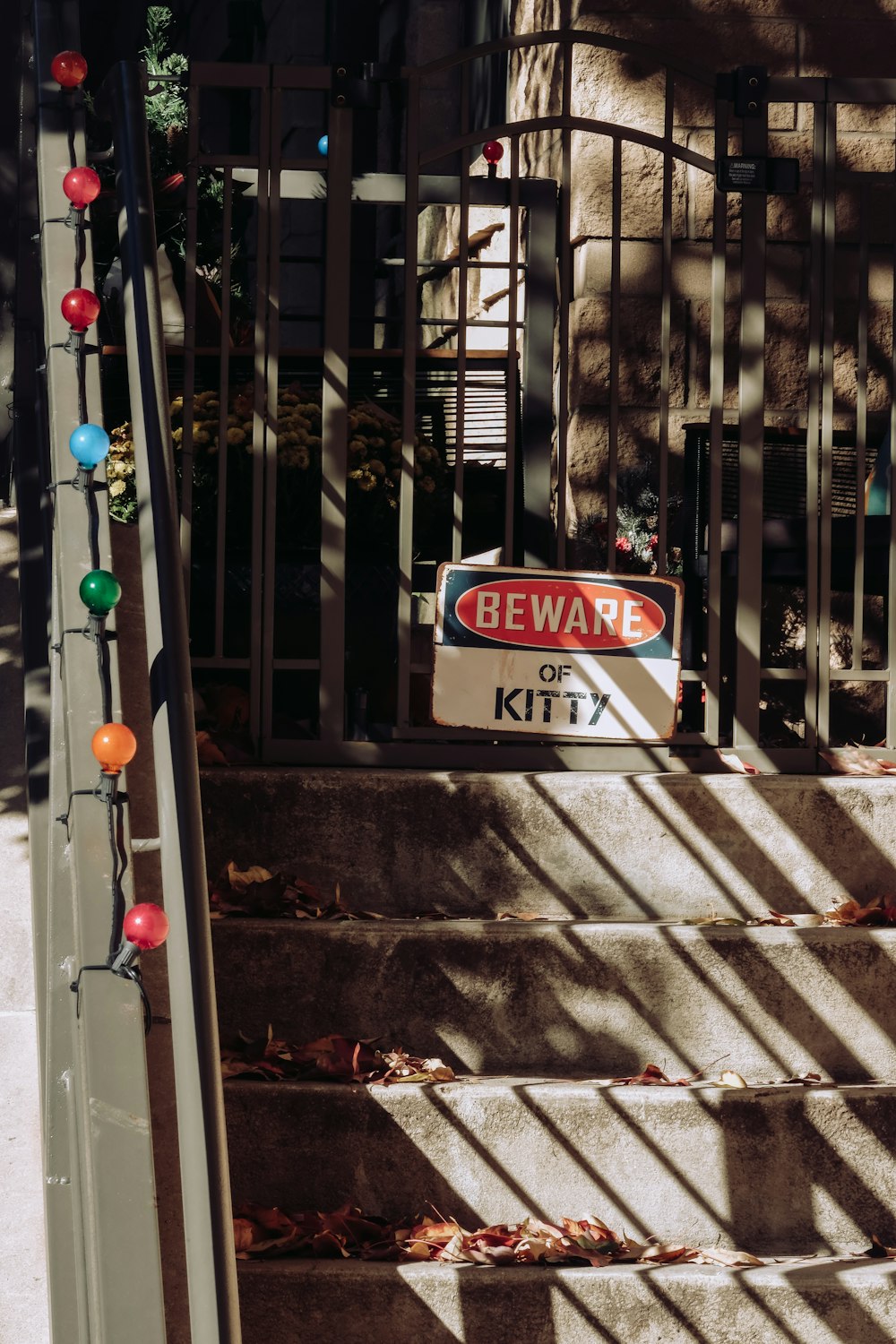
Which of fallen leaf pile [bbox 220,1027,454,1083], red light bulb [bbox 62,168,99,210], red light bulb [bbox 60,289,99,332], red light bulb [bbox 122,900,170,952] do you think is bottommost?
fallen leaf pile [bbox 220,1027,454,1083]

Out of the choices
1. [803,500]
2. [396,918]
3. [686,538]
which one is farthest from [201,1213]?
[803,500]

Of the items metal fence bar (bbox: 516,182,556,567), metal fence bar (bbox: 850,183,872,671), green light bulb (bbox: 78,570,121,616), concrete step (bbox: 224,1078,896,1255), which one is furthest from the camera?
metal fence bar (bbox: 516,182,556,567)

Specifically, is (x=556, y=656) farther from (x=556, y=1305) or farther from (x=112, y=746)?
(x=112, y=746)

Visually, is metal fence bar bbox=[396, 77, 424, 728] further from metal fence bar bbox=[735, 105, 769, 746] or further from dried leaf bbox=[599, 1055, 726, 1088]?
dried leaf bbox=[599, 1055, 726, 1088]

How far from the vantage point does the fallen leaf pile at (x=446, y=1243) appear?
255 centimetres

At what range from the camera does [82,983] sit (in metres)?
1.73

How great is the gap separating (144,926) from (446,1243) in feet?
3.88

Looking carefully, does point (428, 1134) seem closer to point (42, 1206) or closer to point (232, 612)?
point (42, 1206)

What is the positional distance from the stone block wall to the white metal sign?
1788 millimetres

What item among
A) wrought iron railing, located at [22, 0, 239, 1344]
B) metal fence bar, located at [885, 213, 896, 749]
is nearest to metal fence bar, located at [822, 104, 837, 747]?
metal fence bar, located at [885, 213, 896, 749]

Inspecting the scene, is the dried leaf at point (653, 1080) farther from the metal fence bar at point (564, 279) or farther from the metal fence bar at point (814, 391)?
the metal fence bar at point (564, 279)

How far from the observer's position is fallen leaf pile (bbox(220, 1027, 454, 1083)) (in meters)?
2.78

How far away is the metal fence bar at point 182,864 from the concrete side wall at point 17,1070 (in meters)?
0.48

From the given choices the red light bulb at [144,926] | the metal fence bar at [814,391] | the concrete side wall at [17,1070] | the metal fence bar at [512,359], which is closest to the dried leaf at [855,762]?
the metal fence bar at [814,391]
